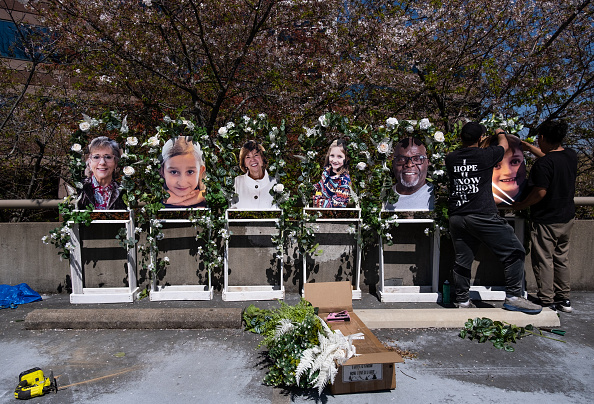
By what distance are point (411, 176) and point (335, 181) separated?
99cm

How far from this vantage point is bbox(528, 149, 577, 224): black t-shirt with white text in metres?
4.75

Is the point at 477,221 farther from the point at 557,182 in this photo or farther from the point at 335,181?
the point at 335,181

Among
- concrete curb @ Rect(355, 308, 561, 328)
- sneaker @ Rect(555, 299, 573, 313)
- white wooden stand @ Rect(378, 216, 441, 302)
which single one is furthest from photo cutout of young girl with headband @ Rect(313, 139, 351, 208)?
sneaker @ Rect(555, 299, 573, 313)

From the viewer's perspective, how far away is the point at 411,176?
533 cm

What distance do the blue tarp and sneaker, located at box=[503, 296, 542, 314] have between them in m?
5.91

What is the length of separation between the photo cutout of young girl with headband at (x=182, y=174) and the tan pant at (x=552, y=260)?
167 inches

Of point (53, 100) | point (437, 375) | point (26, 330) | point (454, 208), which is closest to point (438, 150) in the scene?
point (454, 208)

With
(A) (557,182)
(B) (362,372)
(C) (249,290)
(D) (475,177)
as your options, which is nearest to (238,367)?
(B) (362,372)

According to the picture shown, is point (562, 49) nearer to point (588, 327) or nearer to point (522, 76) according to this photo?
point (522, 76)

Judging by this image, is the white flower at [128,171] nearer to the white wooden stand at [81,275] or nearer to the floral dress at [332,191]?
the white wooden stand at [81,275]

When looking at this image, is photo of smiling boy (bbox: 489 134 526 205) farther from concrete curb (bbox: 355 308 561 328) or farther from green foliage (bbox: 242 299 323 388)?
green foliage (bbox: 242 299 323 388)

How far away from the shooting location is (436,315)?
4.37 metres

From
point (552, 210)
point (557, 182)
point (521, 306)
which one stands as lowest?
point (521, 306)

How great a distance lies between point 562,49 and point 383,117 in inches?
134
